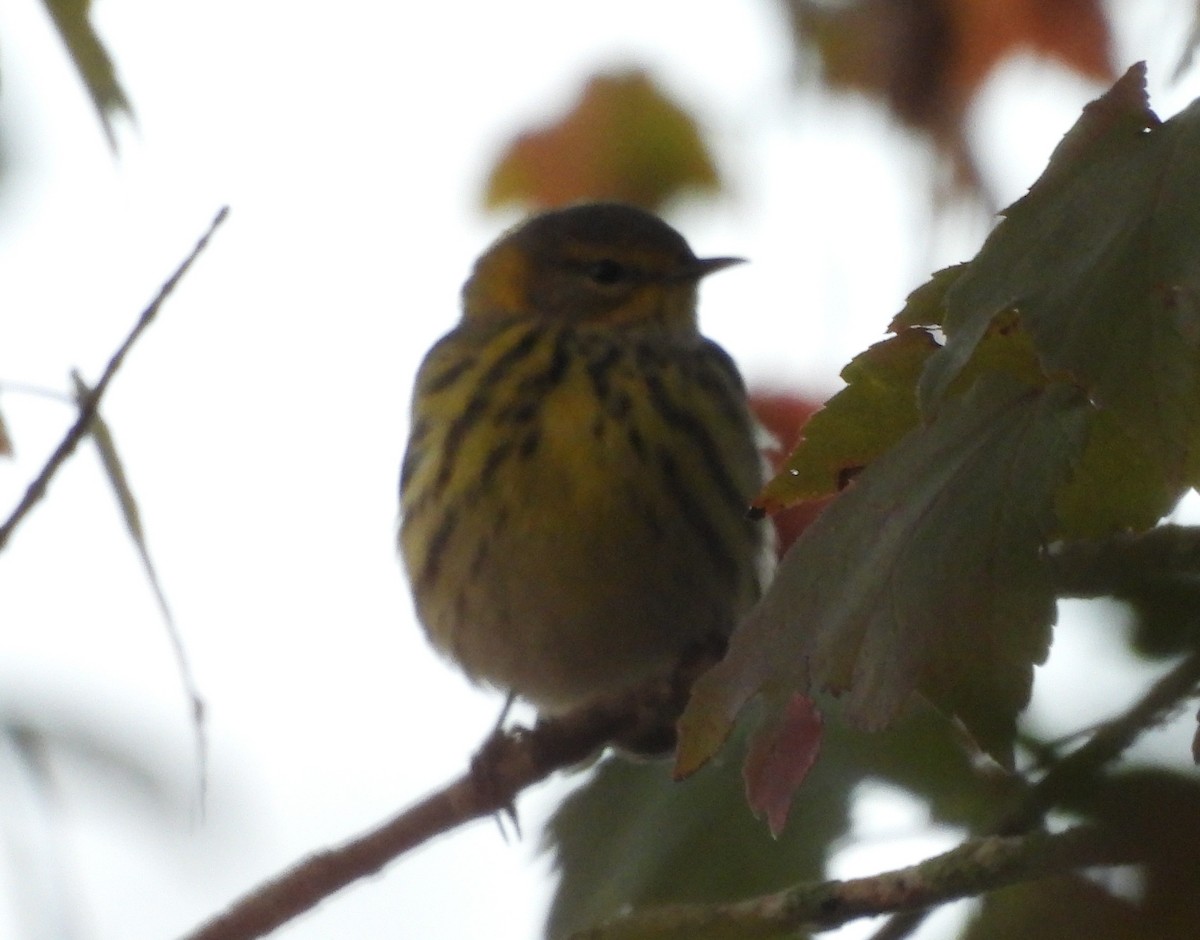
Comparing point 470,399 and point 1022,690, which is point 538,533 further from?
point 1022,690

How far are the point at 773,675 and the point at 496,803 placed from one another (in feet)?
3.65

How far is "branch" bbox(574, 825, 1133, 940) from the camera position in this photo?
117 centimetres

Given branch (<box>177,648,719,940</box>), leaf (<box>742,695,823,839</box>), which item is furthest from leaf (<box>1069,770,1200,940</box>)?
branch (<box>177,648,719,940</box>)

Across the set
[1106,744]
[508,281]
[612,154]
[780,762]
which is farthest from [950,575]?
[508,281]

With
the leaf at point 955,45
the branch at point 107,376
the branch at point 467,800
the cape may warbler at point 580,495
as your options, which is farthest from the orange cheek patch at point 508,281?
the branch at point 107,376

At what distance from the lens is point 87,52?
1.76 m

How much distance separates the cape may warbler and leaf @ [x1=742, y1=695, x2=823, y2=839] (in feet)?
6.03

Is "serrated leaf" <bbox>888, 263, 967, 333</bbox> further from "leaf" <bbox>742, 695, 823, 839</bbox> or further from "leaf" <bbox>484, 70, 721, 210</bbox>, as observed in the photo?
"leaf" <bbox>484, 70, 721, 210</bbox>

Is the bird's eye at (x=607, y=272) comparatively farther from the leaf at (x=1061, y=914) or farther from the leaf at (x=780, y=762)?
the leaf at (x=1061, y=914)

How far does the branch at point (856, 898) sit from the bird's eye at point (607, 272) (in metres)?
2.71

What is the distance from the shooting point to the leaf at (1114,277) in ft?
3.32

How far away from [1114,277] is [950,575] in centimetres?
23

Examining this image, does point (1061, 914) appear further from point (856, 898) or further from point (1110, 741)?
point (856, 898)

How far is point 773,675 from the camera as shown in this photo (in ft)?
4.06
